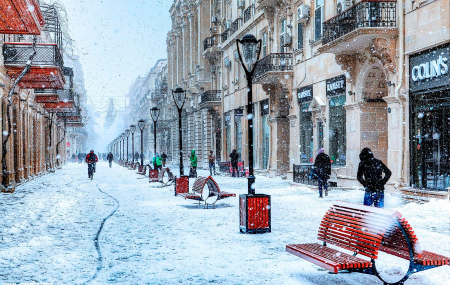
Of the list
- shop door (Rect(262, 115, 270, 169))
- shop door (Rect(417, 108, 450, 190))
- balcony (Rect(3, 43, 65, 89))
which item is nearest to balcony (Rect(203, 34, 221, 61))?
shop door (Rect(262, 115, 270, 169))

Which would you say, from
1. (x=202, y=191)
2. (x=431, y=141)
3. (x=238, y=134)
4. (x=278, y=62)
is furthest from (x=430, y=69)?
(x=238, y=134)

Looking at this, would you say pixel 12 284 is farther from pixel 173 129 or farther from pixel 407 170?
pixel 173 129

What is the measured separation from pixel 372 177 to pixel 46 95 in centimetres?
2603

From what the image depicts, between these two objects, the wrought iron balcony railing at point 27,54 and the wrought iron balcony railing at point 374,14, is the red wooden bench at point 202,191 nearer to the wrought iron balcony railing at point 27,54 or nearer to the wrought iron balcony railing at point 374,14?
the wrought iron balcony railing at point 374,14

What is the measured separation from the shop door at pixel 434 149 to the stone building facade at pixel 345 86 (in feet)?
0.10

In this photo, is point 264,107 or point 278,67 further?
point 264,107

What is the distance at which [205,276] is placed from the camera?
20.9 feet

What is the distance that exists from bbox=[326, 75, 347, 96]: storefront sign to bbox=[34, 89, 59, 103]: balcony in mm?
17387

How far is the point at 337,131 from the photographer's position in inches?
856

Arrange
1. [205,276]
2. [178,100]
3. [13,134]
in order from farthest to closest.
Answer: [13,134], [178,100], [205,276]

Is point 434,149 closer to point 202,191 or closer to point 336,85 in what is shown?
point 336,85

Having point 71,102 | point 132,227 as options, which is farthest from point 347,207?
point 71,102

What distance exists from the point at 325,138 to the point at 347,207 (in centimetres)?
1636

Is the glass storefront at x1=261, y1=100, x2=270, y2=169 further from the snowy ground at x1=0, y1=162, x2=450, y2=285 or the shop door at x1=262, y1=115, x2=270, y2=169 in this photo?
the snowy ground at x1=0, y1=162, x2=450, y2=285
